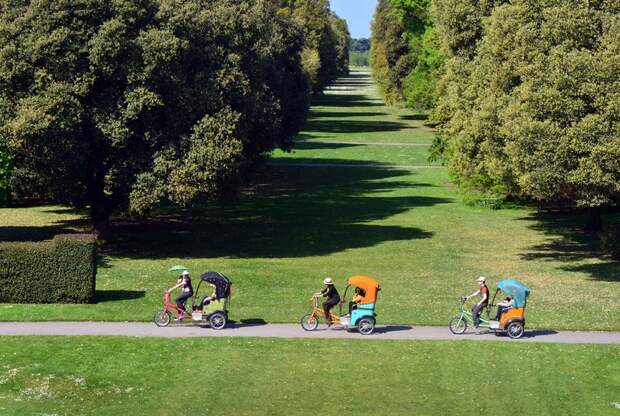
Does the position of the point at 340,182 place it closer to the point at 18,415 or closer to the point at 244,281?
the point at 244,281

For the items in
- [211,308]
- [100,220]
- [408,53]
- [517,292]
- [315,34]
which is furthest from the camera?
[408,53]

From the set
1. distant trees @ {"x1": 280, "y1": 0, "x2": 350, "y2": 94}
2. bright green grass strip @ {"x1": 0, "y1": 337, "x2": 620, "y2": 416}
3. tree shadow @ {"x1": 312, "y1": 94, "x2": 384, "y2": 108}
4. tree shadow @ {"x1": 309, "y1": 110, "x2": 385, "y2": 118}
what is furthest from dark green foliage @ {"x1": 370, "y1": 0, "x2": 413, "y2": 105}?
bright green grass strip @ {"x1": 0, "y1": 337, "x2": 620, "y2": 416}

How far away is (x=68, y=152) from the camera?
1580 inches

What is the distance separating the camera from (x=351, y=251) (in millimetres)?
44125

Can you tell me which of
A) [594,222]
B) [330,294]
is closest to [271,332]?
[330,294]

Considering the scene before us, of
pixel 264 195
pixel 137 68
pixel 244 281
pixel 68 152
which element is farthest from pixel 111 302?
pixel 264 195

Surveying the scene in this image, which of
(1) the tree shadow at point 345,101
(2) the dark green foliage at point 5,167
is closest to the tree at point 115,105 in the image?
(2) the dark green foliage at point 5,167

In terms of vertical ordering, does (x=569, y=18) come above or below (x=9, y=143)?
above

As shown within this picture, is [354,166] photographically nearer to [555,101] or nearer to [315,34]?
[315,34]

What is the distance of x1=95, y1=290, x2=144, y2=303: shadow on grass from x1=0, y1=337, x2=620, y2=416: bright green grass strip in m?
5.45

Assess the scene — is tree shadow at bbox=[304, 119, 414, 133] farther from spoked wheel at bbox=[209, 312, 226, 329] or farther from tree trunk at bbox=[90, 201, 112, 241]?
spoked wheel at bbox=[209, 312, 226, 329]

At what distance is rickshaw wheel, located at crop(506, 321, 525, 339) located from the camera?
28.0m

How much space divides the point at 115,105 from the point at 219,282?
15.3 metres

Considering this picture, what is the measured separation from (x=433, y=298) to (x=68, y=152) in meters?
16.1
